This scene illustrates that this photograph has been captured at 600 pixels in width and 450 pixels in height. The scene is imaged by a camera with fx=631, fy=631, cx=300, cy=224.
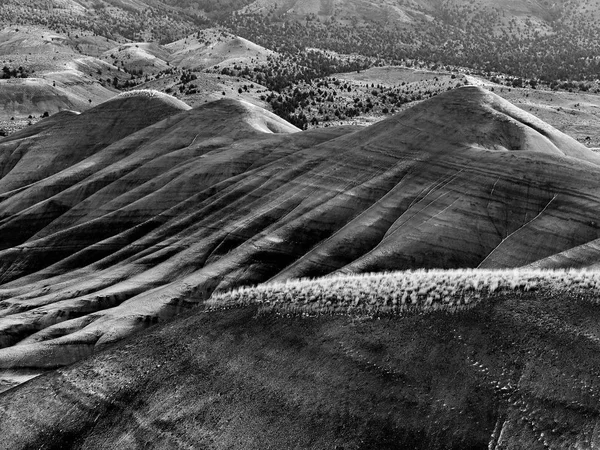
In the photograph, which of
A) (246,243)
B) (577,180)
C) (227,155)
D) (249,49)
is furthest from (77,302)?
(249,49)

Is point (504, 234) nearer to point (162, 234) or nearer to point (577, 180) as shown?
point (577, 180)

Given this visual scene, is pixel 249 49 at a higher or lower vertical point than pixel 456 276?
lower

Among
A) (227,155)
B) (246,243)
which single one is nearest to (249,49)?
(227,155)

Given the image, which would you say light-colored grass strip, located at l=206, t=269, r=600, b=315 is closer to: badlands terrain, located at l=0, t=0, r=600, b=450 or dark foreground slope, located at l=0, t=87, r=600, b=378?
badlands terrain, located at l=0, t=0, r=600, b=450

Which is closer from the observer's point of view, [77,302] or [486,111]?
[77,302]

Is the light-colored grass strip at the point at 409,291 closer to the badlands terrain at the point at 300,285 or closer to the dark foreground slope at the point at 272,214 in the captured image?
the badlands terrain at the point at 300,285

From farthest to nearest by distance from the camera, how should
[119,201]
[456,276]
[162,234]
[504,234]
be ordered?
1. [119,201]
2. [162,234]
3. [504,234]
4. [456,276]

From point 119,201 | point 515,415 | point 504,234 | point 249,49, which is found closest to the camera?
point 515,415
